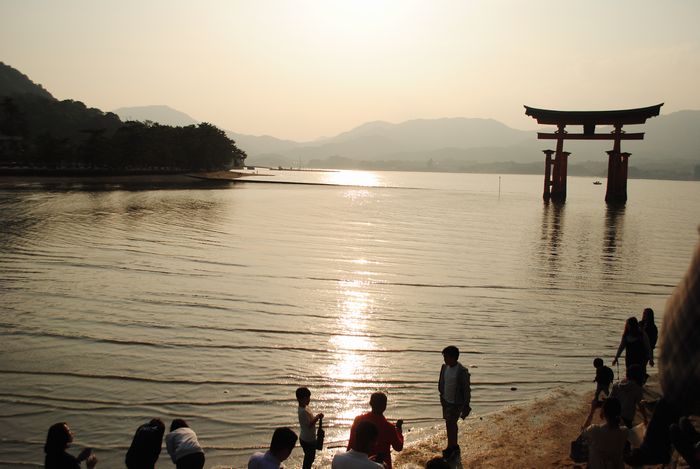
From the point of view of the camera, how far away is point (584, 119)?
216 feet

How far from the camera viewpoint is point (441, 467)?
3943mm

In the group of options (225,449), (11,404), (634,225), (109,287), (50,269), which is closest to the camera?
(225,449)

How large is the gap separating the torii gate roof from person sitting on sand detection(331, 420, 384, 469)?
68937mm

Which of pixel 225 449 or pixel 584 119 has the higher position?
pixel 584 119

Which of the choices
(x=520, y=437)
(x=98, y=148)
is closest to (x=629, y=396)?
(x=520, y=437)

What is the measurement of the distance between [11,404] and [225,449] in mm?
3701

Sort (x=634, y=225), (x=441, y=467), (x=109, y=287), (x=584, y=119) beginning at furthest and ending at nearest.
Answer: (x=584, y=119) < (x=634, y=225) < (x=109, y=287) < (x=441, y=467)

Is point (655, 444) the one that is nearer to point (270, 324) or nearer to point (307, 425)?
point (307, 425)

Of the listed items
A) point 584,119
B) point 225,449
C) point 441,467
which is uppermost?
point 584,119

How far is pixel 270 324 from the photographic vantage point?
13.0 m

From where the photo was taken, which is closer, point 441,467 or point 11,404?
point 441,467

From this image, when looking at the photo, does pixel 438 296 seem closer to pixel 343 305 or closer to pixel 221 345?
pixel 343 305

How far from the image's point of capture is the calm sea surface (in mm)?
8258

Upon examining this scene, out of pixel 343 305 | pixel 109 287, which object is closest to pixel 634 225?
pixel 343 305
